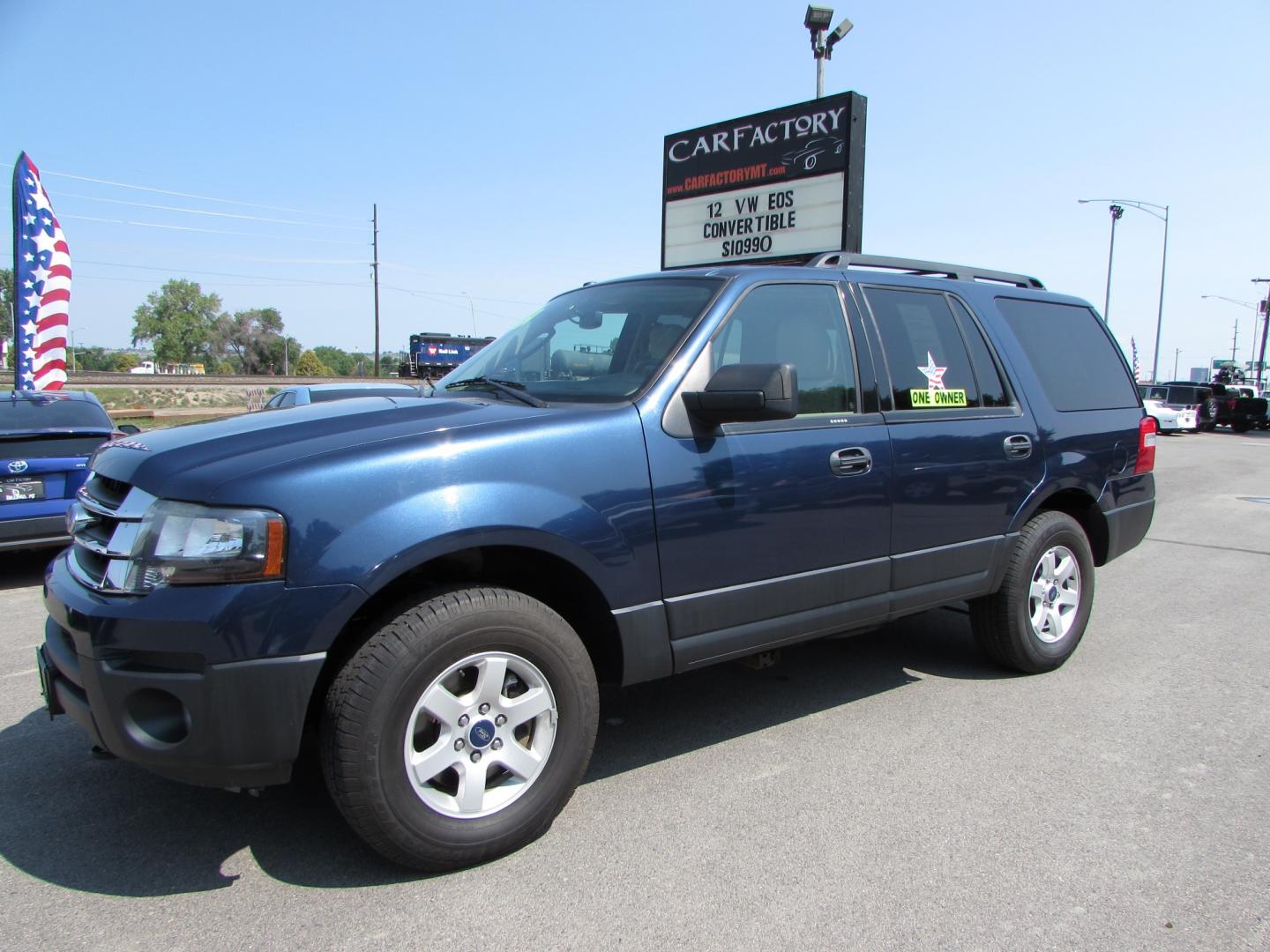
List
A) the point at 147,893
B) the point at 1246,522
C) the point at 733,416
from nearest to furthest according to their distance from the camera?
the point at 147,893 < the point at 733,416 < the point at 1246,522

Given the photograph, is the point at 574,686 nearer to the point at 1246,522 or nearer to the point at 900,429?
the point at 900,429

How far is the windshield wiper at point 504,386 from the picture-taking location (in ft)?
10.9

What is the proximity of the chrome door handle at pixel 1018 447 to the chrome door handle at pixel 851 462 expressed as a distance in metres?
1.01

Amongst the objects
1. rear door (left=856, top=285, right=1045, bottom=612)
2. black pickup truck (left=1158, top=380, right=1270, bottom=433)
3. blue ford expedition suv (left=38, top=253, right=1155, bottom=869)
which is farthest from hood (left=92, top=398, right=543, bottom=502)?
black pickup truck (left=1158, top=380, right=1270, bottom=433)

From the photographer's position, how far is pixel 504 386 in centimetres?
362

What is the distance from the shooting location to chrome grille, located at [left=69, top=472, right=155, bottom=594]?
257 cm

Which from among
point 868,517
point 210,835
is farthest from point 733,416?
point 210,835

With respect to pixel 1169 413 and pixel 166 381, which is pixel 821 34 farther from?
pixel 166 381

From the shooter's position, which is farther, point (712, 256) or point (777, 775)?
point (712, 256)

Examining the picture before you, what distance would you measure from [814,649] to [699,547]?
226cm

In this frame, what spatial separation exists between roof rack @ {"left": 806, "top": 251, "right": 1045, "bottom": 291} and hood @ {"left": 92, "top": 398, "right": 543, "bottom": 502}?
1.74m

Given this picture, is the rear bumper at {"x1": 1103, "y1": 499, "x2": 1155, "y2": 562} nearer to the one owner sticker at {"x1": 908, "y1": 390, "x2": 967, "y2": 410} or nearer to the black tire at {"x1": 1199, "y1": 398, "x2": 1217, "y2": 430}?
the one owner sticker at {"x1": 908, "y1": 390, "x2": 967, "y2": 410}

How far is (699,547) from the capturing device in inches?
127

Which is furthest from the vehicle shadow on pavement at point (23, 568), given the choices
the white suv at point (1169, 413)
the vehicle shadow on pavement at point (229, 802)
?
the white suv at point (1169, 413)
